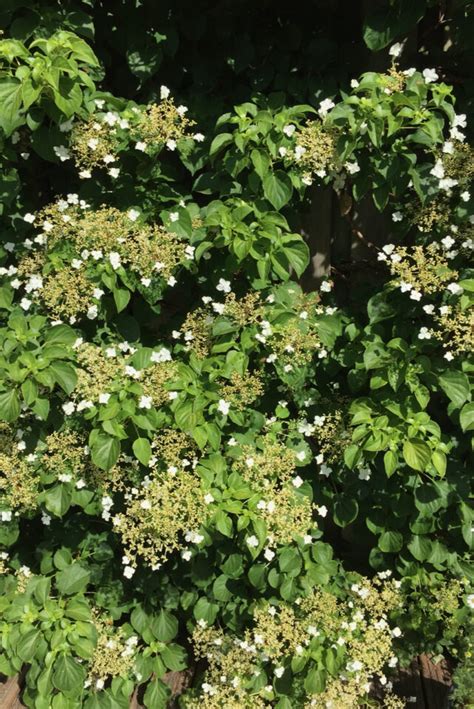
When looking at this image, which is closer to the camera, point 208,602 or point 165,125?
point 165,125

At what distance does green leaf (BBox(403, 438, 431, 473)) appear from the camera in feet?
6.88

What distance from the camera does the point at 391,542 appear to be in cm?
257

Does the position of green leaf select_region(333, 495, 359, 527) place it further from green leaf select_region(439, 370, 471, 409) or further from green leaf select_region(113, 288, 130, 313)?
green leaf select_region(113, 288, 130, 313)

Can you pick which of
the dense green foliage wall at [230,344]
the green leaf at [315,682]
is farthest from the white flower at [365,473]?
the green leaf at [315,682]

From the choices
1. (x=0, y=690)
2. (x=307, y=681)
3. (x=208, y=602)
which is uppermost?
(x=307, y=681)

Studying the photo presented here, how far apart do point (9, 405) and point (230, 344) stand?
31.8 inches

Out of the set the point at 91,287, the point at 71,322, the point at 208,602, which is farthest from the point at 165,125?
the point at 208,602

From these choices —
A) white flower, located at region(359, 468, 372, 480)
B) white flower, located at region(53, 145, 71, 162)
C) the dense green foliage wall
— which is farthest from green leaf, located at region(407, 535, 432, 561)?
white flower, located at region(53, 145, 71, 162)

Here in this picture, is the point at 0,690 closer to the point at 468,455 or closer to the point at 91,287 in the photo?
the point at 91,287

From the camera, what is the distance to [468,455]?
264 centimetres

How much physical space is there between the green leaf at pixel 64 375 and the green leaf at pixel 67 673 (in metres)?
1.16

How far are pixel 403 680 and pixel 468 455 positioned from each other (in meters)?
1.17

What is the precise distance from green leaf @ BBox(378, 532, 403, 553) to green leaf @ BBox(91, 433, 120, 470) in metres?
1.24

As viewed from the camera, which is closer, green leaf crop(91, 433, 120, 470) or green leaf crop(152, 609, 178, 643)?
green leaf crop(91, 433, 120, 470)
